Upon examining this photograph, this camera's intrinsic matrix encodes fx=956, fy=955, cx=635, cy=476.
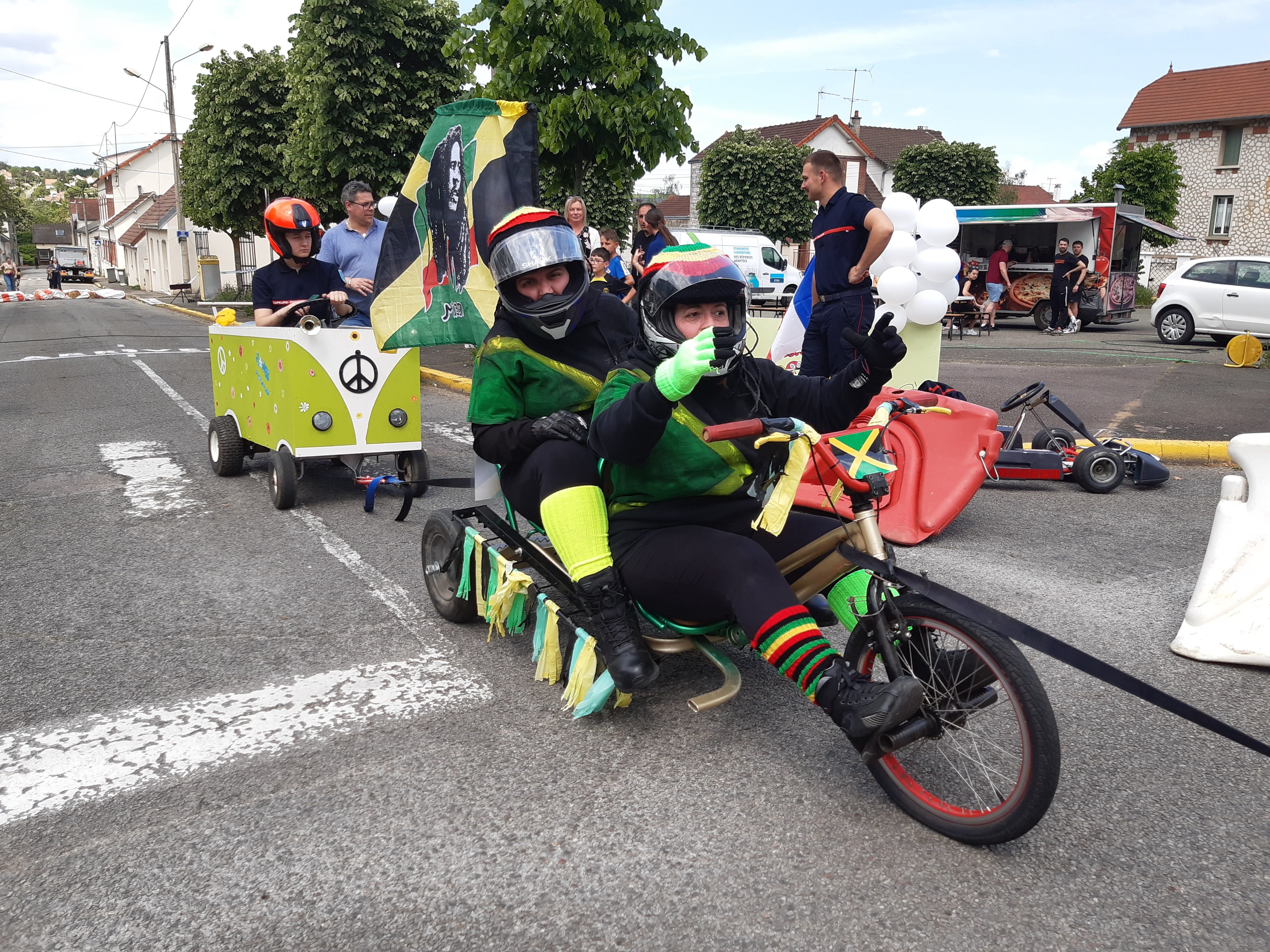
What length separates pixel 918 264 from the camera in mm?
7785

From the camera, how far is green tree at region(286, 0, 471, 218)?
15.8 metres

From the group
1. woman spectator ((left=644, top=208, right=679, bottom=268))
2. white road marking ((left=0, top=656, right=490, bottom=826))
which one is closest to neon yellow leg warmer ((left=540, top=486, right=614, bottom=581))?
white road marking ((left=0, top=656, right=490, bottom=826))

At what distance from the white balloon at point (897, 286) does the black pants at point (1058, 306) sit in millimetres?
14383

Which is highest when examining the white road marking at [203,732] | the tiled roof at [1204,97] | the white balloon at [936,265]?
the tiled roof at [1204,97]

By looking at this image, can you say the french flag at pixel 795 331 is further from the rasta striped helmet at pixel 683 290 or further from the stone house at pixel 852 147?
the stone house at pixel 852 147

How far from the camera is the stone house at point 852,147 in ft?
165

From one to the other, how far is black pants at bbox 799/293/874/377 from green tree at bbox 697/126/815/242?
31890 millimetres

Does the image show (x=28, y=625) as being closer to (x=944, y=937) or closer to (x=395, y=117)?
(x=944, y=937)

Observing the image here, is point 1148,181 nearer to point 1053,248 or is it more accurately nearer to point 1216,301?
point 1053,248

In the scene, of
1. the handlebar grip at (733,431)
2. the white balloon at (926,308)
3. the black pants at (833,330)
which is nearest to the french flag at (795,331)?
the black pants at (833,330)

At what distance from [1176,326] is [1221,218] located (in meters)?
28.1

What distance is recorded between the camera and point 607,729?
10.2ft

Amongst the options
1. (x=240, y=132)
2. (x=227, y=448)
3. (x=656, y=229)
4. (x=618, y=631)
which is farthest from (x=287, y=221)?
(x=240, y=132)

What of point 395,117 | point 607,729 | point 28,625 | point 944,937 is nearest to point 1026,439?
point 607,729
